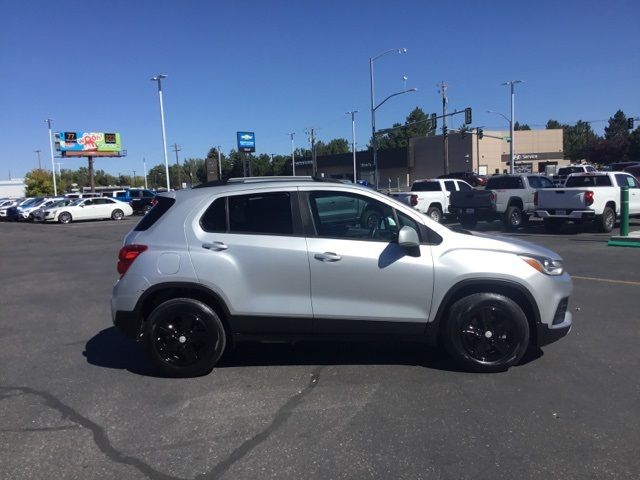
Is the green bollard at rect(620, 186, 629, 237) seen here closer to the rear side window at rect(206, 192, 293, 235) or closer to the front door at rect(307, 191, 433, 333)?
the front door at rect(307, 191, 433, 333)

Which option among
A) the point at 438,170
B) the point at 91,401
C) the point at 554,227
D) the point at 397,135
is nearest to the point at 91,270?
the point at 91,401

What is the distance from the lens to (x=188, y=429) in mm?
3992

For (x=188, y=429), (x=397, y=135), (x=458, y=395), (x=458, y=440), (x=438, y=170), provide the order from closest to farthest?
(x=458, y=440) → (x=188, y=429) → (x=458, y=395) → (x=438, y=170) → (x=397, y=135)

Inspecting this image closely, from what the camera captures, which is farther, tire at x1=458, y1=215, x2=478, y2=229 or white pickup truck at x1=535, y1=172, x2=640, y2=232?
tire at x1=458, y1=215, x2=478, y2=229

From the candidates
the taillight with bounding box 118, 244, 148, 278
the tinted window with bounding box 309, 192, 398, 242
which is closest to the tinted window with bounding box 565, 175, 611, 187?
the tinted window with bounding box 309, 192, 398, 242

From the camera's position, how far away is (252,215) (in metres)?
5.01

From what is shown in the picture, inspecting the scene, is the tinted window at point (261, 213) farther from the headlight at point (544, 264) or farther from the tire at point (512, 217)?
the tire at point (512, 217)

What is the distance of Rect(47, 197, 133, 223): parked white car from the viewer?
3412 centimetres

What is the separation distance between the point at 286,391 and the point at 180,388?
94 cm

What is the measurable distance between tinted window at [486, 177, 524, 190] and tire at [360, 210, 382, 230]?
1441 cm

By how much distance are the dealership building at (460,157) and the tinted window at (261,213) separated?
7194cm

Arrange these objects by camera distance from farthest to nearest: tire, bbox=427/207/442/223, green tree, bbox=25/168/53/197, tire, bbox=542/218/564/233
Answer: green tree, bbox=25/168/53/197, tire, bbox=427/207/442/223, tire, bbox=542/218/564/233

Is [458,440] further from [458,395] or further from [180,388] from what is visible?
[180,388]

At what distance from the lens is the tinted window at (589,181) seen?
54.2ft
